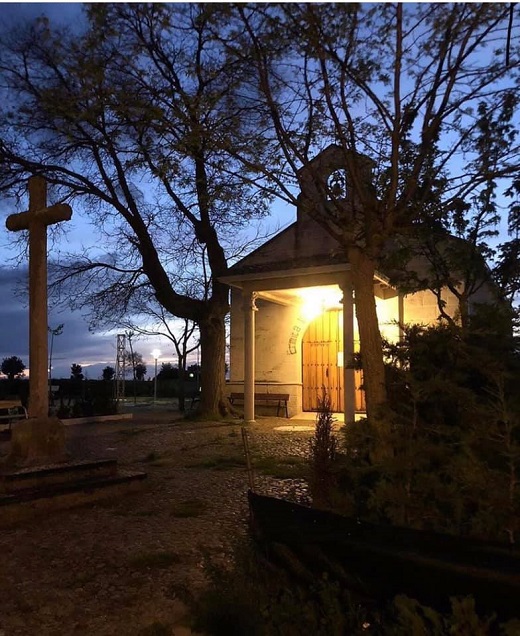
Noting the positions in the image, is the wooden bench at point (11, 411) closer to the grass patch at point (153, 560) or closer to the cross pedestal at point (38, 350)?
the cross pedestal at point (38, 350)

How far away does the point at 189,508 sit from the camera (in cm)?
596

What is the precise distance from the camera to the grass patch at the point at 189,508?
571 centimetres

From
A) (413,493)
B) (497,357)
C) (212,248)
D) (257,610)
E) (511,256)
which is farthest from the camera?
(212,248)

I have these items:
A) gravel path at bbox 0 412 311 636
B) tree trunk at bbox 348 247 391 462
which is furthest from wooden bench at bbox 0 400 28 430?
tree trunk at bbox 348 247 391 462

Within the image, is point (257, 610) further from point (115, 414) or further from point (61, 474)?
point (115, 414)

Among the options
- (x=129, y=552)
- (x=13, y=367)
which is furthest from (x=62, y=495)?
(x=13, y=367)

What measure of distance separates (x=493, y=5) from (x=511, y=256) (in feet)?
15.7

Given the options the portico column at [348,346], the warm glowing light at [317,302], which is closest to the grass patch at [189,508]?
the portico column at [348,346]

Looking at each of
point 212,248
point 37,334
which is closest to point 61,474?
point 37,334

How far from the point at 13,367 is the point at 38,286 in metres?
19.3

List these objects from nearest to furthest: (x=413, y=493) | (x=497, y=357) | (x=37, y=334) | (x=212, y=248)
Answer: (x=413, y=493)
(x=497, y=357)
(x=37, y=334)
(x=212, y=248)

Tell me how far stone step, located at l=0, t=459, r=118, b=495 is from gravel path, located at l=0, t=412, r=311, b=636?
448 mm

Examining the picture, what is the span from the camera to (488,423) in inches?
141

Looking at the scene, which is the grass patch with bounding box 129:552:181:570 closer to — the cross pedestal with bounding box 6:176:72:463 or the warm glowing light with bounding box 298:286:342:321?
the cross pedestal with bounding box 6:176:72:463
